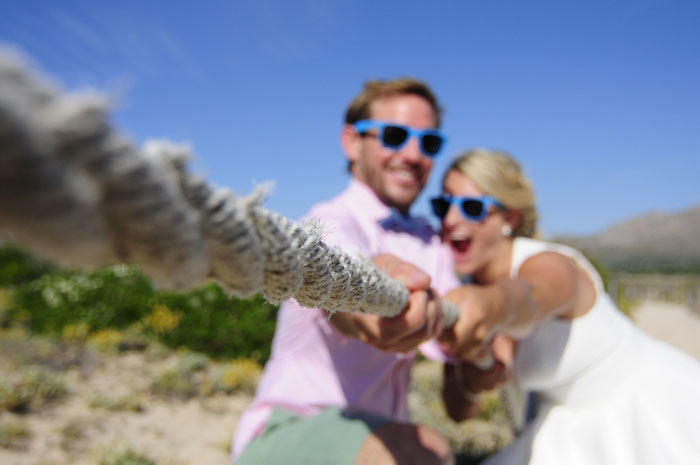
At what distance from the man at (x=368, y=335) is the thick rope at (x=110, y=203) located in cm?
55

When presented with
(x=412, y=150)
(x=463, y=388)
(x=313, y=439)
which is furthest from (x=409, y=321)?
(x=463, y=388)

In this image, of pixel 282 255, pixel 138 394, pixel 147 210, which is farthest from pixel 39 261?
pixel 138 394

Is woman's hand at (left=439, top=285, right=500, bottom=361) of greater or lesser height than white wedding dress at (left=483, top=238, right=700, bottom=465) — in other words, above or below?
above

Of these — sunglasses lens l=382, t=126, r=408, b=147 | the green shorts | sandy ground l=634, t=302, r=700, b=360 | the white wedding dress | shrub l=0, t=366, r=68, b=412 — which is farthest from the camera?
sandy ground l=634, t=302, r=700, b=360

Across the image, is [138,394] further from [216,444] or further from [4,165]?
[4,165]

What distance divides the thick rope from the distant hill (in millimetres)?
66740

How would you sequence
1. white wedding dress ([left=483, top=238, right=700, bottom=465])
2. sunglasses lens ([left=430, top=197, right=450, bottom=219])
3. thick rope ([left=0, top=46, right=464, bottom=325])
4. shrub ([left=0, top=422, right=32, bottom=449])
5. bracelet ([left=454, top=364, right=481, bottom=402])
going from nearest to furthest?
thick rope ([left=0, top=46, right=464, bottom=325]) < white wedding dress ([left=483, top=238, right=700, bottom=465]) < sunglasses lens ([left=430, top=197, right=450, bottom=219]) < bracelet ([left=454, top=364, right=481, bottom=402]) < shrub ([left=0, top=422, right=32, bottom=449])

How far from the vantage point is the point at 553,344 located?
240cm

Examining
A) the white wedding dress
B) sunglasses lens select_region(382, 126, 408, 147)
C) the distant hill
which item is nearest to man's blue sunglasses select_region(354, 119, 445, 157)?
sunglasses lens select_region(382, 126, 408, 147)

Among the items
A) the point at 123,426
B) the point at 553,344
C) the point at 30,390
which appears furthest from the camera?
the point at 30,390

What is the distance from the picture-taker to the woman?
1.89 meters

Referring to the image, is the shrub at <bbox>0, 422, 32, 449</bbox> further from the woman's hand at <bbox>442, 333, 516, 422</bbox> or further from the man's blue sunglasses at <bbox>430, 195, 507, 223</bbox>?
the man's blue sunglasses at <bbox>430, 195, 507, 223</bbox>

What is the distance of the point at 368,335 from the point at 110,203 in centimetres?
127

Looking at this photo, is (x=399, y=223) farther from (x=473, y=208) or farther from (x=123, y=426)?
(x=123, y=426)
